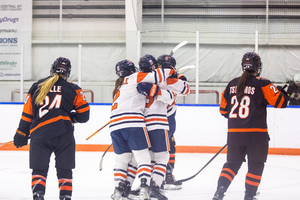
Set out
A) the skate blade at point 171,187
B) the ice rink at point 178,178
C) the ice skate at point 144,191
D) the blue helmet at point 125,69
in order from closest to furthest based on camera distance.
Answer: the ice skate at point 144,191
the blue helmet at point 125,69
the ice rink at point 178,178
the skate blade at point 171,187

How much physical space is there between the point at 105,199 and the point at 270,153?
334cm

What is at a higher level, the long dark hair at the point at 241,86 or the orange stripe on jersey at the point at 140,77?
the orange stripe on jersey at the point at 140,77

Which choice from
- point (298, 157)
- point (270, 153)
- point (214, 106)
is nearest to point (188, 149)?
point (214, 106)

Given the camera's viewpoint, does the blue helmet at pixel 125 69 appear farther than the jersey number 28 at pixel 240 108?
Yes

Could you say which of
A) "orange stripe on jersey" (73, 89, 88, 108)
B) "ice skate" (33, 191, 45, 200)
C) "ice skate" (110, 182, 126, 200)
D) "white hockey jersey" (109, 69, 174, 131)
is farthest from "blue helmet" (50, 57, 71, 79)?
"ice skate" (110, 182, 126, 200)

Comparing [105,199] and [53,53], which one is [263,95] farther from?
[53,53]

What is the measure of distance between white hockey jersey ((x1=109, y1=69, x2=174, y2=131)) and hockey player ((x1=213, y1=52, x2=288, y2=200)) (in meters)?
0.54

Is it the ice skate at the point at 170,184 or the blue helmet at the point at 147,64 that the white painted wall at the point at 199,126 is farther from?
the blue helmet at the point at 147,64

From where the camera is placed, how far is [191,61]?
19.3 ft

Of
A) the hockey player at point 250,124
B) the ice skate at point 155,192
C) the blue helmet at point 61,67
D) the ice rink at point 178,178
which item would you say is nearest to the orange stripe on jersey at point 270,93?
the hockey player at point 250,124

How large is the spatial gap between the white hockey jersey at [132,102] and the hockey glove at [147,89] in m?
0.04

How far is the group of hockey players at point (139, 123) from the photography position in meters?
2.04

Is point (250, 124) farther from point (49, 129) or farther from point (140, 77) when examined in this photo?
point (49, 129)

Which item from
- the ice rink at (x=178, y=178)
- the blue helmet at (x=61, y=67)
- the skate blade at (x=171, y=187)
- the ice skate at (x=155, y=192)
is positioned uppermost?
the blue helmet at (x=61, y=67)
